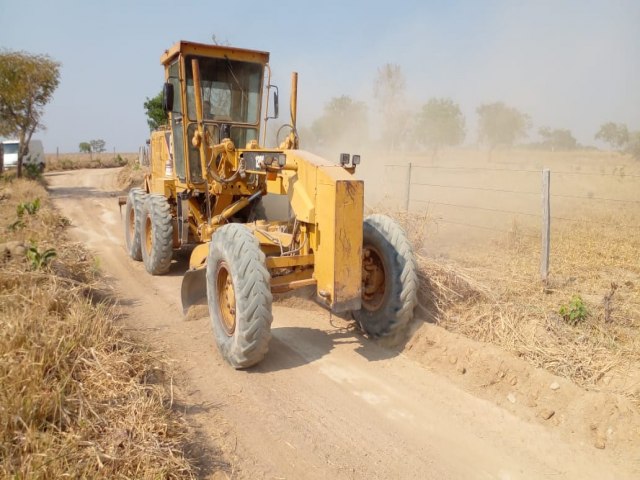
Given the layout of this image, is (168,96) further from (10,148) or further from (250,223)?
(10,148)

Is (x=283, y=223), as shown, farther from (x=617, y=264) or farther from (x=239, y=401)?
(x=617, y=264)

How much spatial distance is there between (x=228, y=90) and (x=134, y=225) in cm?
341

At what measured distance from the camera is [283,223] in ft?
18.9

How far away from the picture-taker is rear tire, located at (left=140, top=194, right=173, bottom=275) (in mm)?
7301

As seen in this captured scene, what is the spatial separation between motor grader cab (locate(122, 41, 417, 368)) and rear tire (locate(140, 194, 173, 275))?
0.02m

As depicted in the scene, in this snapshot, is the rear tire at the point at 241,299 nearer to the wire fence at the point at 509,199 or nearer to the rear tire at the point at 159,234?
the rear tire at the point at 159,234

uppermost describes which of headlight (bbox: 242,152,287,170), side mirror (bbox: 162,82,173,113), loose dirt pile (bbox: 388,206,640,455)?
side mirror (bbox: 162,82,173,113)

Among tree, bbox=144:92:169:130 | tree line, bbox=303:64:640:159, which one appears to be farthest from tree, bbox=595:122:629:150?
tree, bbox=144:92:169:130

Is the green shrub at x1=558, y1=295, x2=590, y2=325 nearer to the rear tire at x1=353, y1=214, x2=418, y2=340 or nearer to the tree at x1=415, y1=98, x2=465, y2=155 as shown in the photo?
the rear tire at x1=353, y1=214, x2=418, y2=340

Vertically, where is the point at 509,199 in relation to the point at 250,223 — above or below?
below

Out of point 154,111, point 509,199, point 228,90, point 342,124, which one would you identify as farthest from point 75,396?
point 342,124

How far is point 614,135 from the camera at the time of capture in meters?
43.8

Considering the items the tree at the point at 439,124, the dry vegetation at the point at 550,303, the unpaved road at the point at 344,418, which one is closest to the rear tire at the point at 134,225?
the unpaved road at the point at 344,418

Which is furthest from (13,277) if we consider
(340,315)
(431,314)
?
(431,314)
